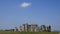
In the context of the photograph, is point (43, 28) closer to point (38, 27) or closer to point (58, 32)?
point (38, 27)

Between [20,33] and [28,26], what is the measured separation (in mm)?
30327

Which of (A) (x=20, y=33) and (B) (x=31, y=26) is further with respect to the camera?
(B) (x=31, y=26)

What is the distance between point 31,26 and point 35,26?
157 cm

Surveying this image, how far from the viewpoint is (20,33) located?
2211 centimetres

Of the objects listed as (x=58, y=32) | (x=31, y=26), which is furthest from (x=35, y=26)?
(x=58, y=32)

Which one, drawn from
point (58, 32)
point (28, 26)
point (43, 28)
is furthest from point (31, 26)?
point (58, 32)

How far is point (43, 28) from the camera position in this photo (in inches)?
1951

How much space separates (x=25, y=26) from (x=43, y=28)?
8021mm

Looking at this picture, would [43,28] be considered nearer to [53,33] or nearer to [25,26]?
[25,26]

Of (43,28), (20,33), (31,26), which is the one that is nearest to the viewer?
(20,33)

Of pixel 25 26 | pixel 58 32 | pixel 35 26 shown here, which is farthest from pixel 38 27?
pixel 58 32

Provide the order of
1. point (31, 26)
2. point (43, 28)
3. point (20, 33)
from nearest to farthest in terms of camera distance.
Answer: point (20, 33), point (43, 28), point (31, 26)

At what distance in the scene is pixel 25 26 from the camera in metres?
54.1

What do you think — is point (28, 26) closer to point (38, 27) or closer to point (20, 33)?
point (38, 27)
